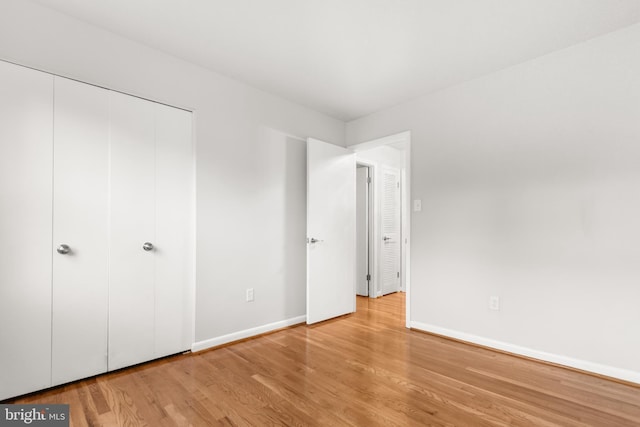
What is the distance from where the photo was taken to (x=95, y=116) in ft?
7.66

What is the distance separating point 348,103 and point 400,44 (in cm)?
125

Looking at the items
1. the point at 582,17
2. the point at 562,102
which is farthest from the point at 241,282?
the point at 582,17

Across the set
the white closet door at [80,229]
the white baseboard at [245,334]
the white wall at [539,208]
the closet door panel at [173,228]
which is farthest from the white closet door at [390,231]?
the white closet door at [80,229]

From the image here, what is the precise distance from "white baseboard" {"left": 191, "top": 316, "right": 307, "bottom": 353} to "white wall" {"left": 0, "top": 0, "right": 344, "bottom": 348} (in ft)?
0.14

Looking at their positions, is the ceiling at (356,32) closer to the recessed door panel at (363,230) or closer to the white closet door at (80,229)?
the white closet door at (80,229)

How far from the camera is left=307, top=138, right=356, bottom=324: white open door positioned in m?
3.66

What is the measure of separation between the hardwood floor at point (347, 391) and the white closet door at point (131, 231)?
0.25 m

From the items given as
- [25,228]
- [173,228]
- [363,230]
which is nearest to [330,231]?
[363,230]

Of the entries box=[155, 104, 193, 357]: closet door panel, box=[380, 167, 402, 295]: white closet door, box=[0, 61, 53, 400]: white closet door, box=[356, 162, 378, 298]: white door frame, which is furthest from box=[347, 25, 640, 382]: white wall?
box=[0, 61, 53, 400]: white closet door

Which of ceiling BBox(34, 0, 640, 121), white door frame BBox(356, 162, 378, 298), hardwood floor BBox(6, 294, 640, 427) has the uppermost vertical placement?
ceiling BBox(34, 0, 640, 121)

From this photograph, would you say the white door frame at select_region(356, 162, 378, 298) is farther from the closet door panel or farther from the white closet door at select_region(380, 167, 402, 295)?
the closet door panel

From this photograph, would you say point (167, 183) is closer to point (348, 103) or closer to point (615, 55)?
point (348, 103)

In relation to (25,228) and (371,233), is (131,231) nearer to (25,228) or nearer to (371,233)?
(25,228)

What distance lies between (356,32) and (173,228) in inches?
85.9
